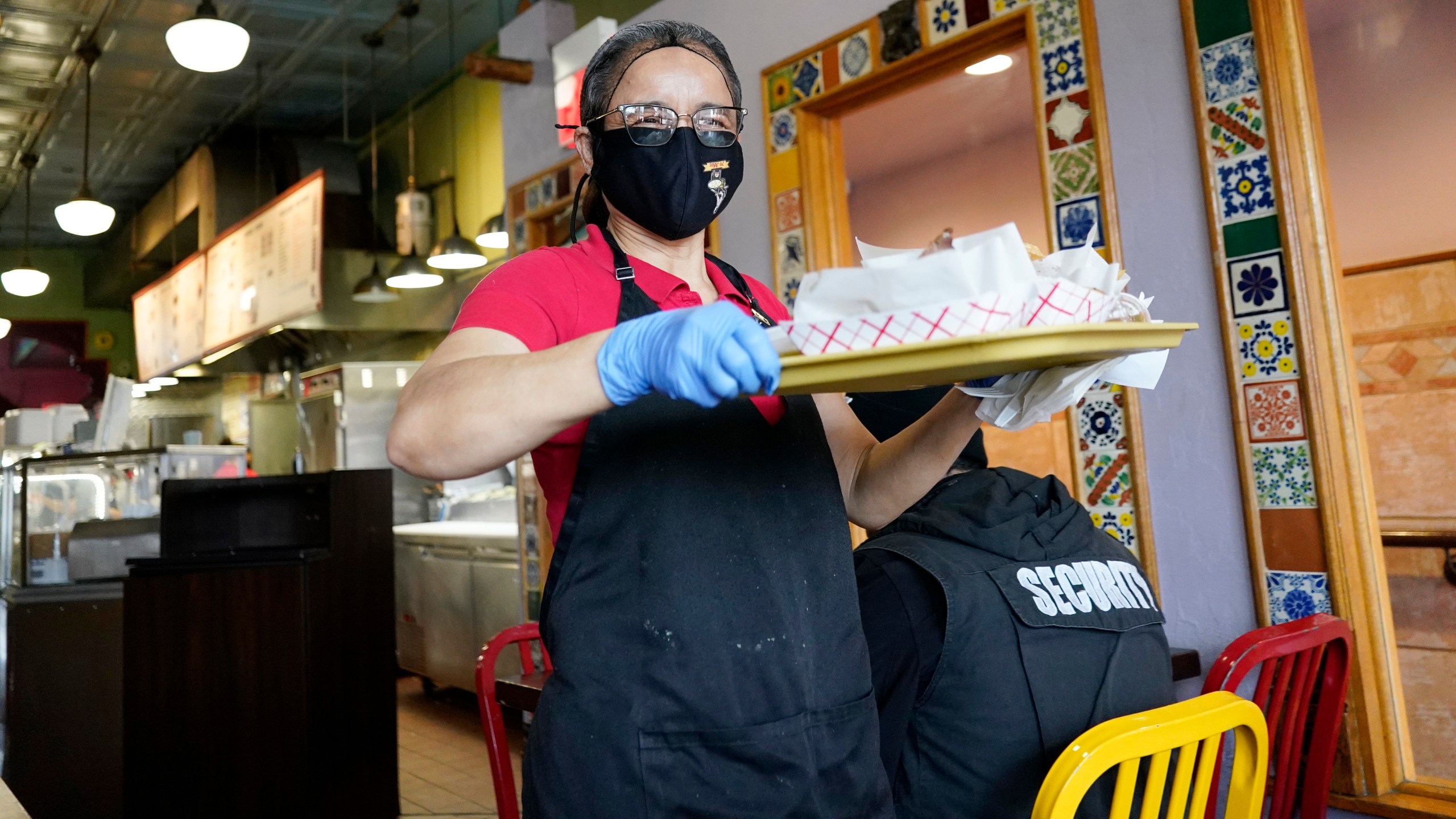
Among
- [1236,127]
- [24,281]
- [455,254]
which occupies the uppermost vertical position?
[24,281]

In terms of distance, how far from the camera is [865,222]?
6738 millimetres

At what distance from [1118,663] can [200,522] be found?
316 centimetres

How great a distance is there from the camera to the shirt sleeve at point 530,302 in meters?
1.08

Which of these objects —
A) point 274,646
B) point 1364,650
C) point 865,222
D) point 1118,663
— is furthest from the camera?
point 865,222

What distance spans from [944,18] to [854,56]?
37cm

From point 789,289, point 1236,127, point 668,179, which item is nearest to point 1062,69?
point 1236,127

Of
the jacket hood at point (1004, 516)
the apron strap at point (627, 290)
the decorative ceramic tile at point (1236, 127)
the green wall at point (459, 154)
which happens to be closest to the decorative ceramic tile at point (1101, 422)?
the decorative ceramic tile at point (1236, 127)

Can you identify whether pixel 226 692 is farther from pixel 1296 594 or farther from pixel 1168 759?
pixel 1296 594

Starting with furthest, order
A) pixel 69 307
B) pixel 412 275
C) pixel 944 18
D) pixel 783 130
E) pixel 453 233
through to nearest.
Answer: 1. pixel 69 307
2. pixel 453 233
3. pixel 412 275
4. pixel 783 130
5. pixel 944 18

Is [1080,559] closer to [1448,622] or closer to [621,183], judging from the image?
[621,183]

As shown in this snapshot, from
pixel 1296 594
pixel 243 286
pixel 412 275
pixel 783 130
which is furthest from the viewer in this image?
pixel 243 286

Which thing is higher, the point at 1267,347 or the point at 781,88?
the point at 781,88

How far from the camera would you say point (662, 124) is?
1.31 metres

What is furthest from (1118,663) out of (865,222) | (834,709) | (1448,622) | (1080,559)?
(865,222)
